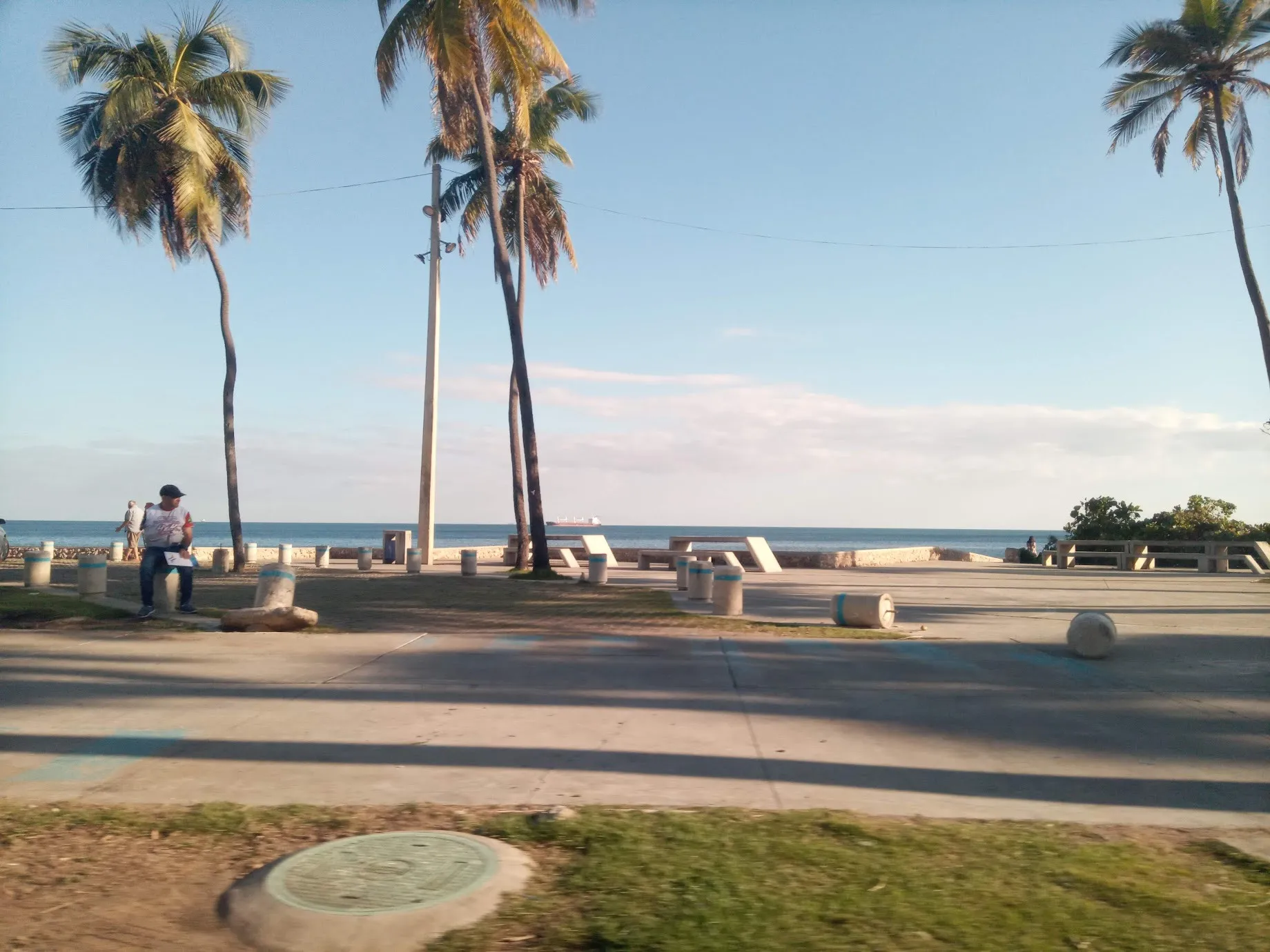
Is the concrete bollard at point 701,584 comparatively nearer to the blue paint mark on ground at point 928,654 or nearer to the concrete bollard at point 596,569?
the concrete bollard at point 596,569

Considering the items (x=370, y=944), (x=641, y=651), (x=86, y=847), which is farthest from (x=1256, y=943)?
(x=641, y=651)

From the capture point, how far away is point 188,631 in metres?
11.8

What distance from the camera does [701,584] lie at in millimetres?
16578

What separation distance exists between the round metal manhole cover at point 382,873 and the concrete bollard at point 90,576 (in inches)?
520

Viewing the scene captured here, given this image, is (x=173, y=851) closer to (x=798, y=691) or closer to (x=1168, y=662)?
(x=798, y=691)

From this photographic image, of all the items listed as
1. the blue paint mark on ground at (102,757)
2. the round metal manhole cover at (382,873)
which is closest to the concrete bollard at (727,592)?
the blue paint mark on ground at (102,757)

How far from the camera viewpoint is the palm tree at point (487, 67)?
18625mm

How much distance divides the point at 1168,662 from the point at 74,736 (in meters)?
10.5

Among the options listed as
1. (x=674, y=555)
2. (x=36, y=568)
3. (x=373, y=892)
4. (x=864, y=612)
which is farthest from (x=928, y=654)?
(x=674, y=555)

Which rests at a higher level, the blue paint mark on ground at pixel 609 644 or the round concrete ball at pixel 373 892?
the blue paint mark on ground at pixel 609 644

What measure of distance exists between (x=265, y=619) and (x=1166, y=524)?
33.4 meters

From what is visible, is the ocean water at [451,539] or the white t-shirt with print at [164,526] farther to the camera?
the ocean water at [451,539]

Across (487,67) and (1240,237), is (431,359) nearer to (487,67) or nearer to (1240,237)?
(487,67)

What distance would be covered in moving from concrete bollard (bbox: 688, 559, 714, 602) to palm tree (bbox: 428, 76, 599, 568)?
7625mm
